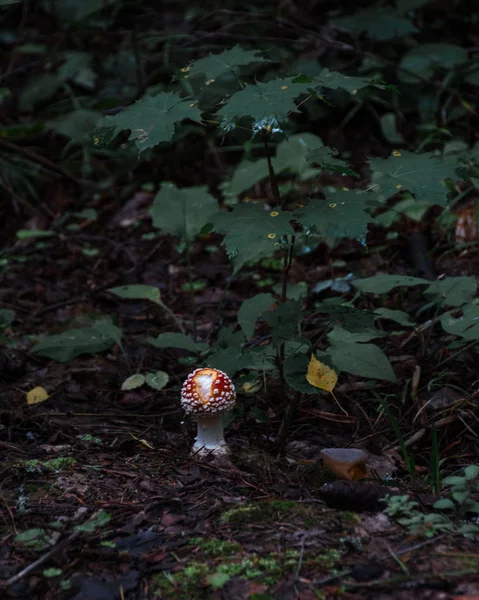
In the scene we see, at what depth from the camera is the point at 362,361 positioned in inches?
105

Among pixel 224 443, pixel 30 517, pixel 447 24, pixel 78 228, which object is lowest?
pixel 78 228

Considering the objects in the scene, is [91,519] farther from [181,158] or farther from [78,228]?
[181,158]

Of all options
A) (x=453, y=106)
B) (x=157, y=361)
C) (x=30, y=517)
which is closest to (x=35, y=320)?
(x=157, y=361)

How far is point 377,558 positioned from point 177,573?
556 mm

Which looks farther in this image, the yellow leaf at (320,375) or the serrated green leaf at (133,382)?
the serrated green leaf at (133,382)

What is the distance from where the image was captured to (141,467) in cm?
247

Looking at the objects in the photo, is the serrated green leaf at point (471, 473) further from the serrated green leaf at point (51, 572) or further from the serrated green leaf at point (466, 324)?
the serrated green leaf at point (51, 572)

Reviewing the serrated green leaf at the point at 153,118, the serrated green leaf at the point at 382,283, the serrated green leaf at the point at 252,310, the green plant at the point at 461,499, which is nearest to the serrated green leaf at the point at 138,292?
the serrated green leaf at the point at 252,310

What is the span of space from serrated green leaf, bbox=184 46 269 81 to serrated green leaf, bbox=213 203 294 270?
0.51 m

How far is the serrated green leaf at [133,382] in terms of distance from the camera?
124 inches

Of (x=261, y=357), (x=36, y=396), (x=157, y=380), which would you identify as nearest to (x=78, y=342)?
A: (x=36, y=396)

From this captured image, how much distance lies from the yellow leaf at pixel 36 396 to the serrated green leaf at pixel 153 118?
1.40m

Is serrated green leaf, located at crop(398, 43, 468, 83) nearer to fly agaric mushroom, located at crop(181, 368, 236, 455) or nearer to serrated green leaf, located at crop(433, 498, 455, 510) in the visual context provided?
fly agaric mushroom, located at crop(181, 368, 236, 455)

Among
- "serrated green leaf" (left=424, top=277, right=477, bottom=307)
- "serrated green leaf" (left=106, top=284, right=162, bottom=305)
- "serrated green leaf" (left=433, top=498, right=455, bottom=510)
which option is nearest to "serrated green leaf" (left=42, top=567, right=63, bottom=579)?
"serrated green leaf" (left=433, top=498, right=455, bottom=510)
